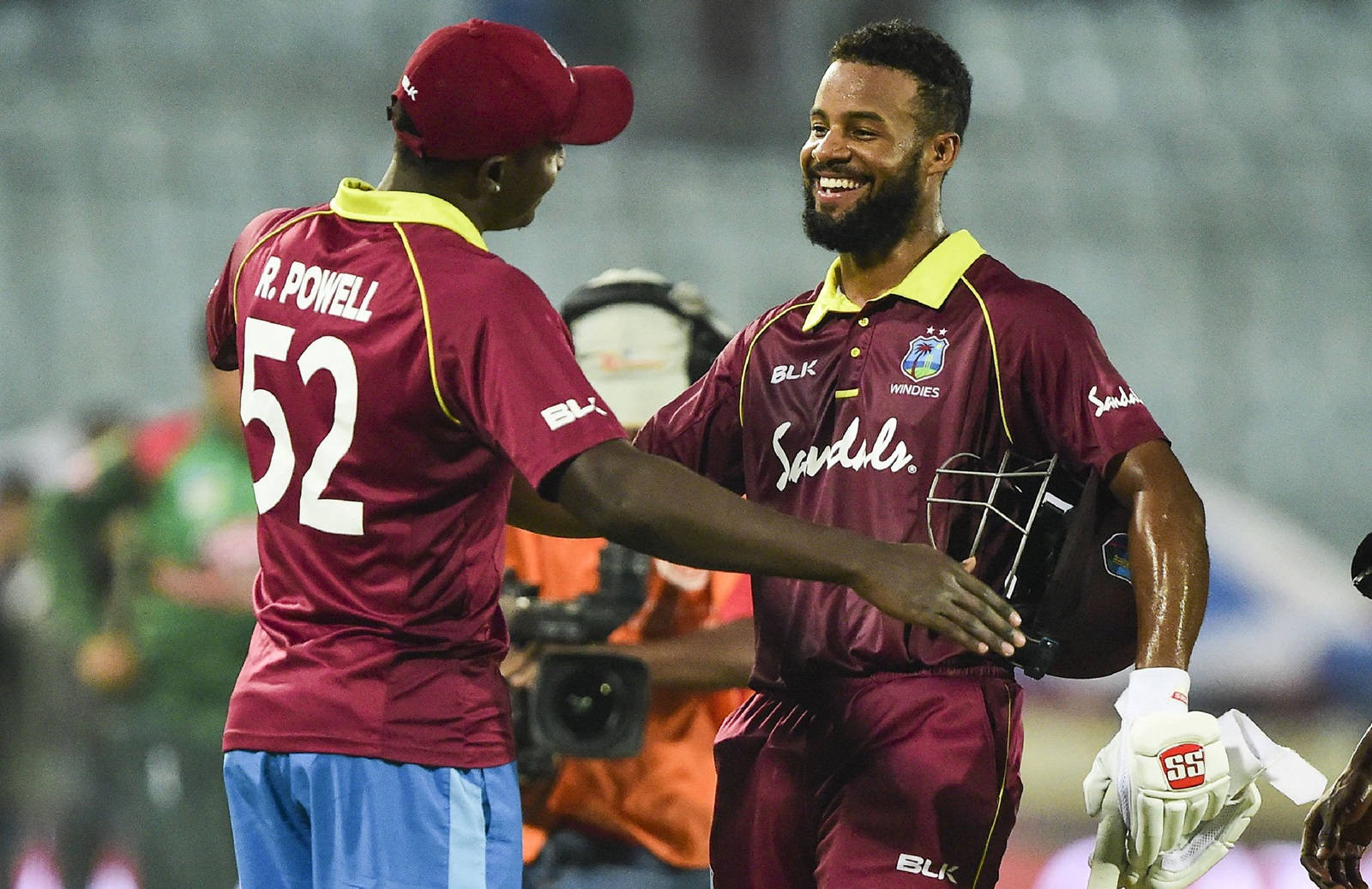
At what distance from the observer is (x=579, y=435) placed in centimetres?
231

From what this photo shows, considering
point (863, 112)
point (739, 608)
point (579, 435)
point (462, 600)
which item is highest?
point (863, 112)

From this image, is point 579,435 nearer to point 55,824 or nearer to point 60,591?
point 60,591

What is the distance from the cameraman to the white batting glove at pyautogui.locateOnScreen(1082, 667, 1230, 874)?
124 cm

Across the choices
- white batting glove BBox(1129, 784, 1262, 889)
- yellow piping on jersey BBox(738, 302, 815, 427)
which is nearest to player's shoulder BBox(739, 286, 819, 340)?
yellow piping on jersey BBox(738, 302, 815, 427)

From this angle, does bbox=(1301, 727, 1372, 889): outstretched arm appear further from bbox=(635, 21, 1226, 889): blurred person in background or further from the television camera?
the television camera

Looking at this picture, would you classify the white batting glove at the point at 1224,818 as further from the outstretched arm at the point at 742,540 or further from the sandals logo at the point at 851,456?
the sandals logo at the point at 851,456

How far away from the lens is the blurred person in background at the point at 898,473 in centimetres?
265

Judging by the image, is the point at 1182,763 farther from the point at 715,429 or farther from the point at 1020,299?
the point at 715,429

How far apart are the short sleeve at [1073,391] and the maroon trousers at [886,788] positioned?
404 mm

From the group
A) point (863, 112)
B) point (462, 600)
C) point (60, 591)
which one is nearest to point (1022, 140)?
point (60, 591)

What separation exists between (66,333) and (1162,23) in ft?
19.1

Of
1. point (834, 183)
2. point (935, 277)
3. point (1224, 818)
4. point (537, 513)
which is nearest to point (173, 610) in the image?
point (537, 513)

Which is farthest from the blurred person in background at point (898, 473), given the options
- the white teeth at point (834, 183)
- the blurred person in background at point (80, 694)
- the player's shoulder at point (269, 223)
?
the blurred person in background at point (80, 694)

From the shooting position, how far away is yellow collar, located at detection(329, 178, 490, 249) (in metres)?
2.50
